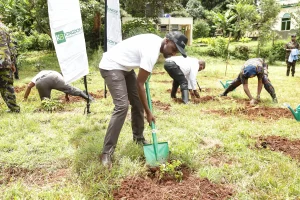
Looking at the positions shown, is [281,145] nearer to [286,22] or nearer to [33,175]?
[33,175]

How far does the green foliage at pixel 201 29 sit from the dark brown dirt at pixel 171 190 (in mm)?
27989

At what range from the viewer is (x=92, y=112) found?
19.2 feet

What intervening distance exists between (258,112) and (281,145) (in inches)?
75.1

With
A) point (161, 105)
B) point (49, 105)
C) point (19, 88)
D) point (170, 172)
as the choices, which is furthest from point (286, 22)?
point (170, 172)

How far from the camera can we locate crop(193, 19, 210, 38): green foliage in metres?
29.2

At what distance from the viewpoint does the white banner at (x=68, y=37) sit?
4.82m

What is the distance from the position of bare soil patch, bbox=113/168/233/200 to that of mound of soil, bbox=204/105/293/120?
9.71ft

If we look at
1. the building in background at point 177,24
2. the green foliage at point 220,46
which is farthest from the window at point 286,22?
the green foliage at point 220,46

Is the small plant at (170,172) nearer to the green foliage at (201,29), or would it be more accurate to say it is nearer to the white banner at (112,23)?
the white banner at (112,23)

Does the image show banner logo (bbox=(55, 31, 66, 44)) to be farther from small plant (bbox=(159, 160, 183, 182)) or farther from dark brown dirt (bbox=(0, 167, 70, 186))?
small plant (bbox=(159, 160, 183, 182))

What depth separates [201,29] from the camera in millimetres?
29641

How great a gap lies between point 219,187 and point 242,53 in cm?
2030

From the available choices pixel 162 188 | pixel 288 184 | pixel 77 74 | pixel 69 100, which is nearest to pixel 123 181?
pixel 162 188

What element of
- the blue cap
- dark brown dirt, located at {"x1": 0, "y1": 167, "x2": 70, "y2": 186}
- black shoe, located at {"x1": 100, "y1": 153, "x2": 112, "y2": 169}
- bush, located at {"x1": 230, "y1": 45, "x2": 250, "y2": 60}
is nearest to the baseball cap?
black shoe, located at {"x1": 100, "y1": 153, "x2": 112, "y2": 169}
